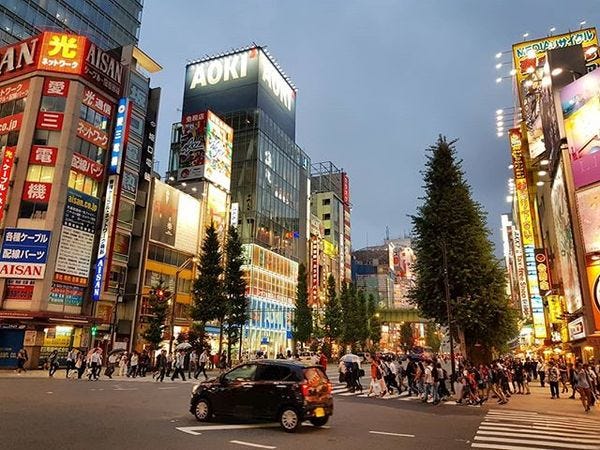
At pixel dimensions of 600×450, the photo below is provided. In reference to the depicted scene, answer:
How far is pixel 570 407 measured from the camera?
61.6ft

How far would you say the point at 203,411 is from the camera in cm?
1138

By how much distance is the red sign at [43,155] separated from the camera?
115 feet

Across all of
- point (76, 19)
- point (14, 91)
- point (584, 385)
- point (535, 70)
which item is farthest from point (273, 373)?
point (76, 19)

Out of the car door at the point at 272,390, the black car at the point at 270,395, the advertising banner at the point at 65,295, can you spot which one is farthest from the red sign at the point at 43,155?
the car door at the point at 272,390

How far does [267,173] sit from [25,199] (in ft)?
128

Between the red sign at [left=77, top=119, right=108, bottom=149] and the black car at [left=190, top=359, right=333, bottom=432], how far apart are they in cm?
3198

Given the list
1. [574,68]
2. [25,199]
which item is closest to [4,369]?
[25,199]

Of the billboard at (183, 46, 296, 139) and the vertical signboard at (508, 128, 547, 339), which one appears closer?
the vertical signboard at (508, 128, 547, 339)

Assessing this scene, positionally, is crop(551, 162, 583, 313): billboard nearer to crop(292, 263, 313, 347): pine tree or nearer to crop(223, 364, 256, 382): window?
crop(223, 364, 256, 382): window

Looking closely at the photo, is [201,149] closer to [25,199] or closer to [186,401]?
[25,199]

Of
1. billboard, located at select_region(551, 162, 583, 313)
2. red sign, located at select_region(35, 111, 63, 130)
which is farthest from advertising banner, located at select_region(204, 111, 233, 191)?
billboard, located at select_region(551, 162, 583, 313)

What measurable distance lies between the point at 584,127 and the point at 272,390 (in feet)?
84.7

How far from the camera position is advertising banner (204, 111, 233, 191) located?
55.6 meters

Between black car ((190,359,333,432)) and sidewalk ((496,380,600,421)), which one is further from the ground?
black car ((190,359,333,432))
